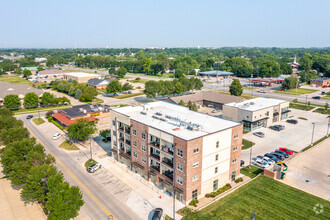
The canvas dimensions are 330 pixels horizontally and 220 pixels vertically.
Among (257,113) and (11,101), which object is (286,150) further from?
(11,101)

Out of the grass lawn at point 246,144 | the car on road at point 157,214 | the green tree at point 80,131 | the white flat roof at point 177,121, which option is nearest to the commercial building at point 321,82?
the grass lawn at point 246,144

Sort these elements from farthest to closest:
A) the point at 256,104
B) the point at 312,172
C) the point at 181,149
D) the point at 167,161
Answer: the point at 256,104 < the point at 312,172 < the point at 167,161 < the point at 181,149

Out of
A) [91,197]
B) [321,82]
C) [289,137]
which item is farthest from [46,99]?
[321,82]

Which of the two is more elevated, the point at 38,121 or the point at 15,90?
the point at 15,90

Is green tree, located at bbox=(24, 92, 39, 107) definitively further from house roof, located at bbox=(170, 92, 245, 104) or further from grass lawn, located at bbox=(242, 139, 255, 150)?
grass lawn, located at bbox=(242, 139, 255, 150)

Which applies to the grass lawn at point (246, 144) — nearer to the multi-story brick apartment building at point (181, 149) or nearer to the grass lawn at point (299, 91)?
the multi-story brick apartment building at point (181, 149)

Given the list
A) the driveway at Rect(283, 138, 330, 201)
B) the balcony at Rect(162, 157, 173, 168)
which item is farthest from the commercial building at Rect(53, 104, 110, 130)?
the driveway at Rect(283, 138, 330, 201)

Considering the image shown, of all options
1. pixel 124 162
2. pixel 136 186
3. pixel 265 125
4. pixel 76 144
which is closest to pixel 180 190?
pixel 136 186
